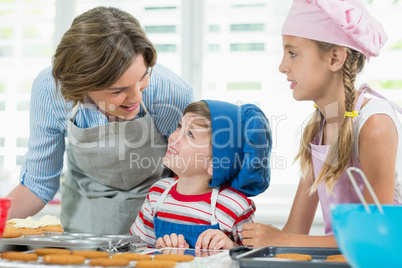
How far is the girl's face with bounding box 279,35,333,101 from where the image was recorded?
1253 mm

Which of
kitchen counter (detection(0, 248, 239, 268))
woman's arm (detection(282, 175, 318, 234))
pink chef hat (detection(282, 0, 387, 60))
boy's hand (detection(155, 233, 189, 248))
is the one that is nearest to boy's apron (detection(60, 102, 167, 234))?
boy's hand (detection(155, 233, 189, 248))

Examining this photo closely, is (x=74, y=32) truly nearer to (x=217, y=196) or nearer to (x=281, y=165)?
(x=217, y=196)

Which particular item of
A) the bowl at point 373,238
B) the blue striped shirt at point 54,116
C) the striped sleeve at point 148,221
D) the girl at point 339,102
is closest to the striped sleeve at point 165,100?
the blue striped shirt at point 54,116

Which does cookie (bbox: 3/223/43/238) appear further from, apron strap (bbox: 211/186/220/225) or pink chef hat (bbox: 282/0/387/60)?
pink chef hat (bbox: 282/0/387/60)

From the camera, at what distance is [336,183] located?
1.29 m

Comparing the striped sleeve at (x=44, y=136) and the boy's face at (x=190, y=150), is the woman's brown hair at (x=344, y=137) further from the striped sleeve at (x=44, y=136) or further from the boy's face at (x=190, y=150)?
the striped sleeve at (x=44, y=136)

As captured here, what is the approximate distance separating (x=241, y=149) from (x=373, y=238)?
841 mm

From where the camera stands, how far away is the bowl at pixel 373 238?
0.60 m

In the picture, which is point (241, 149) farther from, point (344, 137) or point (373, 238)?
point (373, 238)

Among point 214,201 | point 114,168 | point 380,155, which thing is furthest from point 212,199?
point 380,155

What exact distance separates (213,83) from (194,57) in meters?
0.18

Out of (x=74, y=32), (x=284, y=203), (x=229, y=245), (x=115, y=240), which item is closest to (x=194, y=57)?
(x=284, y=203)

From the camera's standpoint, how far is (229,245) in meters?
1.25

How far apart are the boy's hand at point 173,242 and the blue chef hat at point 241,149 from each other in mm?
225
